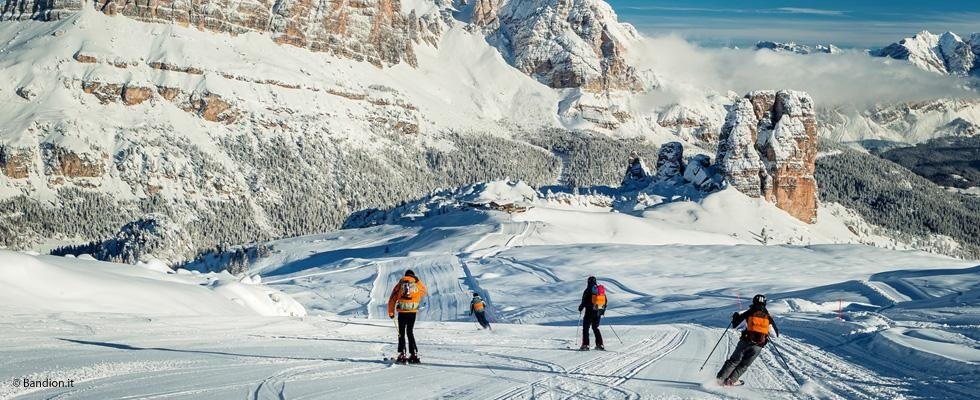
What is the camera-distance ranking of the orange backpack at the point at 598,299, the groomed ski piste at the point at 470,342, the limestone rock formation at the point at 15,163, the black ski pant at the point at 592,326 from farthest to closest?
the limestone rock formation at the point at 15,163, the orange backpack at the point at 598,299, the black ski pant at the point at 592,326, the groomed ski piste at the point at 470,342

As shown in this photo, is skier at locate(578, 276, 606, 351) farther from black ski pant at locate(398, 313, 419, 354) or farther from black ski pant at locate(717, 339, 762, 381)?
black ski pant at locate(717, 339, 762, 381)

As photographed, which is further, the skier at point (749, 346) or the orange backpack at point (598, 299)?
the orange backpack at point (598, 299)

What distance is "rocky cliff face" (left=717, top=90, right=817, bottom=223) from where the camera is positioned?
13838 centimetres

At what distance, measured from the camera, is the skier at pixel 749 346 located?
1535 cm

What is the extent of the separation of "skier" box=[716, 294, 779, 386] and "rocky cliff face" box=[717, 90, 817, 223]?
409 ft

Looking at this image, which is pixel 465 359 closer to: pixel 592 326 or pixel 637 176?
pixel 592 326

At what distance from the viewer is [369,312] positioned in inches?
1854

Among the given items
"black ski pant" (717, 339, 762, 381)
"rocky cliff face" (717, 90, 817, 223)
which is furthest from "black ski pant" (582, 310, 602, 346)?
"rocky cliff face" (717, 90, 817, 223)

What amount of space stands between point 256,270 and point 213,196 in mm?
112497

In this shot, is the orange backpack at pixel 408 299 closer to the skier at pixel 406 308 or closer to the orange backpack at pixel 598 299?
the skier at pixel 406 308

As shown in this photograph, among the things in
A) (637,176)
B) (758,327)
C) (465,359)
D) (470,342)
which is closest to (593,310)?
(470,342)

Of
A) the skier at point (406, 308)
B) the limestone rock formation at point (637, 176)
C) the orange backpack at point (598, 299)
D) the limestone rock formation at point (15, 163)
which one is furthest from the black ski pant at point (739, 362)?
the limestone rock formation at point (15, 163)

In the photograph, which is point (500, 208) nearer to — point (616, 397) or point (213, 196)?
point (616, 397)

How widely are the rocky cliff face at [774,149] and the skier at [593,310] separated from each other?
120 metres
